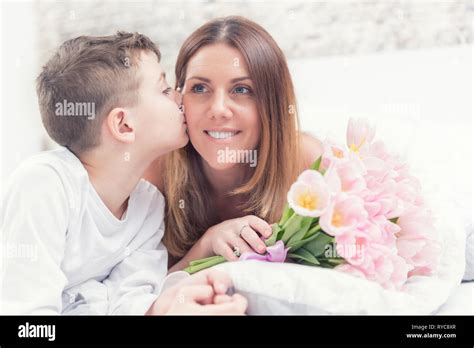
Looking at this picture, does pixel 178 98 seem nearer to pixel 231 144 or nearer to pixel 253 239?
pixel 231 144

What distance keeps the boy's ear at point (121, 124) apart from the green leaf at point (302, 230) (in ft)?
1.09

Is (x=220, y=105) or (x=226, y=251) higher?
(x=220, y=105)

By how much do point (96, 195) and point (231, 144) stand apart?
0.25 m

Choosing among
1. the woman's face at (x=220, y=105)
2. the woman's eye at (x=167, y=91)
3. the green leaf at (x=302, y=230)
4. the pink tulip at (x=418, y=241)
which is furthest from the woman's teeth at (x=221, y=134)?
the pink tulip at (x=418, y=241)

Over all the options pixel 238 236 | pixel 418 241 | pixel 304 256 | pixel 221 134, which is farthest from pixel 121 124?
pixel 418 241

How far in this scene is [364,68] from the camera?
1225mm

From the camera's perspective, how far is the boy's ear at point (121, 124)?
1103 mm

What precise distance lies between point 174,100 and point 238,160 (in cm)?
16

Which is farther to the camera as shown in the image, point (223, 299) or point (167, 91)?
point (167, 91)

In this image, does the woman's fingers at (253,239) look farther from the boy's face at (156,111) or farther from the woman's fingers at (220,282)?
the boy's face at (156,111)

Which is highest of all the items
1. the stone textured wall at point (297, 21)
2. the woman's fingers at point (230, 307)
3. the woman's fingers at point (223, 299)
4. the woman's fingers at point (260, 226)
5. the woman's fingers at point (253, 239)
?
the stone textured wall at point (297, 21)

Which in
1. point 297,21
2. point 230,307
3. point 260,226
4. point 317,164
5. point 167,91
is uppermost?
point 297,21

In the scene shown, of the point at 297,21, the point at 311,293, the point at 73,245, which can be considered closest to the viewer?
the point at 311,293

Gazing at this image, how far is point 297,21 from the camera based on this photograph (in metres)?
1.19
